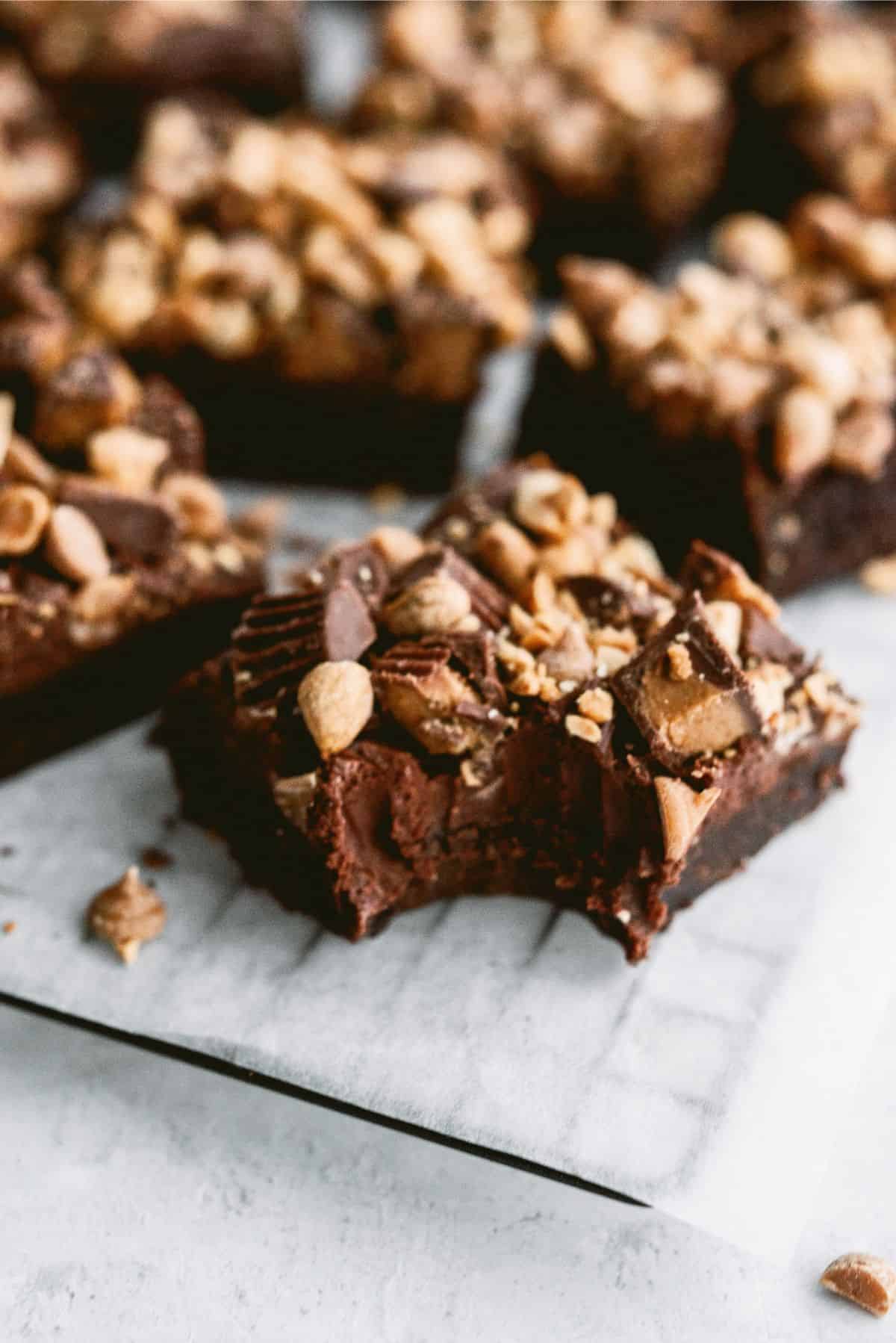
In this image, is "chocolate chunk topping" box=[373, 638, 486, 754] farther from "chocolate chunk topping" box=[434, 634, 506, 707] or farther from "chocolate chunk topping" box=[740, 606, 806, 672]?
"chocolate chunk topping" box=[740, 606, 806, 672]

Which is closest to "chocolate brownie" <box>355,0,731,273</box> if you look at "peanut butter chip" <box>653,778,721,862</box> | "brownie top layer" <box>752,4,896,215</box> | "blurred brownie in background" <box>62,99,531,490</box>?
"brownie top layer" <box>752,4,896,215</box>

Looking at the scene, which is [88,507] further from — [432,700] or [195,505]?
[432,700]

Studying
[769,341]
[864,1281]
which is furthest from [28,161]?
[864,1281]

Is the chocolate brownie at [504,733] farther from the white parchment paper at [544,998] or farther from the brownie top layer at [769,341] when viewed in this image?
the brownie top layer at [769,341]

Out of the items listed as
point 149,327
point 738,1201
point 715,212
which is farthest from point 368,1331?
point 715,212

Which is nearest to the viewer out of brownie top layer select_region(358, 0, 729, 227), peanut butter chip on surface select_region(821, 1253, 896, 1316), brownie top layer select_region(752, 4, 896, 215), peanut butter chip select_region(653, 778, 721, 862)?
peanut butter chip on surface select_region(821, 1253, 896, 1316)
